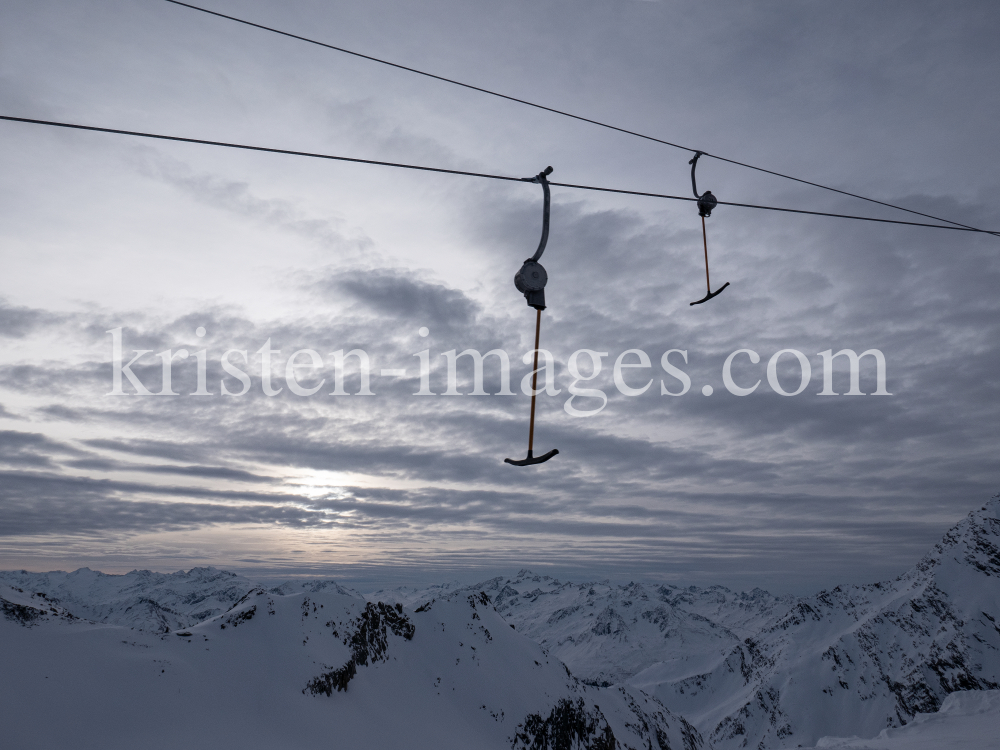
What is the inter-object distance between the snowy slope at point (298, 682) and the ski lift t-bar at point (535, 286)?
125ft

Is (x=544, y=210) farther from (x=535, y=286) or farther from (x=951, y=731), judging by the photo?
(x=951, y=731)

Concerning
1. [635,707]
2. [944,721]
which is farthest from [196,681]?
[944,721]

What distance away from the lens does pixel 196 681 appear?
45.9m

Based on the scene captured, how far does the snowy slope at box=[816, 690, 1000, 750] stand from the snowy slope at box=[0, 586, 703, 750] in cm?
3510

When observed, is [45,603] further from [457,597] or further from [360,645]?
[457,597]

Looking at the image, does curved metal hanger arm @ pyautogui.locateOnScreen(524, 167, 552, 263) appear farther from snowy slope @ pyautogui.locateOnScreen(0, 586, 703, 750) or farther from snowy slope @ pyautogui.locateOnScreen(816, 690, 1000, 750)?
snowy slope @ pyautogui.locateOnScreen(816, 690, 1000, 750)

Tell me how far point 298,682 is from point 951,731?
340 ft

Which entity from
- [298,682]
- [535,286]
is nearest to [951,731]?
[298,682]

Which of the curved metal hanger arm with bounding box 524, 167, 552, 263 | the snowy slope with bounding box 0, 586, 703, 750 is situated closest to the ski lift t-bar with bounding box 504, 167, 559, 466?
the curved metal hanger arm with bounding box 524, 167, 552, 263

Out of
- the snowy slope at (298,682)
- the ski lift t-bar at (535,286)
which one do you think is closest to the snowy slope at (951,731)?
the snowy slope at (298,682)

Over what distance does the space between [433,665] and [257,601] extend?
21953 mm

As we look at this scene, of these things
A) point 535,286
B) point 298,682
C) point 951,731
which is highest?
point 535,286

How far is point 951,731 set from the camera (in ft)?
310

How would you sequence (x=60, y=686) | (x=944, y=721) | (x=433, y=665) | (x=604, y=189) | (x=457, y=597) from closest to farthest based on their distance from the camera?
(x=604, y=189)
(x=60, y=686)
(x=433, y=665)
(x=457, y=597)
(x=944, y=721)
